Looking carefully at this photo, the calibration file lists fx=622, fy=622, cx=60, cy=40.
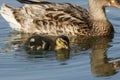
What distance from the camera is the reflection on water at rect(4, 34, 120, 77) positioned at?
940 centimetres

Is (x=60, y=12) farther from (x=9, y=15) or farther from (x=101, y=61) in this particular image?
(x=101, y=61)

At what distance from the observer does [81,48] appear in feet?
34.7

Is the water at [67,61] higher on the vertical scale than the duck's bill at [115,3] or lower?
lower

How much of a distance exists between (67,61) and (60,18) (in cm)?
202

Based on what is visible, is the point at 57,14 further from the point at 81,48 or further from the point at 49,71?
the point at 49,71

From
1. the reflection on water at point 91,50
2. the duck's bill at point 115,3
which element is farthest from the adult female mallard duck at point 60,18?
the reflection on water at point 91,50

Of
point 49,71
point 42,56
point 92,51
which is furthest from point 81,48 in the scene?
point 49,71

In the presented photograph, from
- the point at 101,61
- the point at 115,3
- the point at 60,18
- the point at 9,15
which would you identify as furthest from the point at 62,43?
the point at 9,15

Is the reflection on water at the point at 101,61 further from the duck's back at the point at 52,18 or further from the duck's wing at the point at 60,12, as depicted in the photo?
the duck's wing at the point at 60,12

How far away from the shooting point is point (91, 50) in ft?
34.3

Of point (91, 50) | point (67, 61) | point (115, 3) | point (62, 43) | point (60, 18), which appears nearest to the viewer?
point (67, 61)

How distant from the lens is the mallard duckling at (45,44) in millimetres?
10172

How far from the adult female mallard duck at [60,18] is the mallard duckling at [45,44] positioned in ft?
3.94

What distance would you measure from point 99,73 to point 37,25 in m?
2.89
